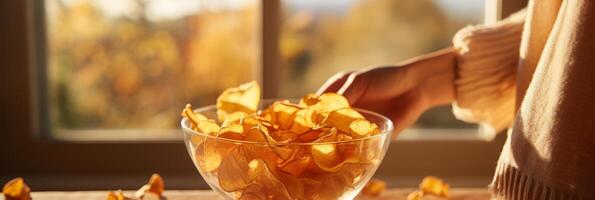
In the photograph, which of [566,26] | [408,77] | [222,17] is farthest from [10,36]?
[566,26]

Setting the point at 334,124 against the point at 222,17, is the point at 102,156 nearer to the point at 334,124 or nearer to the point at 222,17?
the point at 222,17

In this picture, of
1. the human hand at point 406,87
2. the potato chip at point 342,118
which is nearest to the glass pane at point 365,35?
the human hand at point 406,87

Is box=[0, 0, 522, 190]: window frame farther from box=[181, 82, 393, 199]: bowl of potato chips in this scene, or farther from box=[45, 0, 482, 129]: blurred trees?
box=[181, 82, 393, 199]: bowl of potato chips

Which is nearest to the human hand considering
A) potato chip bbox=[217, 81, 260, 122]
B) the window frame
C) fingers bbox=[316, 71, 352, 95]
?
fingers bbox=[316, 71, 352, 95]

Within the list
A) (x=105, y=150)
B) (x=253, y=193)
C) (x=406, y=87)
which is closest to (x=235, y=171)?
(x=253, y=193)

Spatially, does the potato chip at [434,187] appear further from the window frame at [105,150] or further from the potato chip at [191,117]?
the window frame at [105,150]

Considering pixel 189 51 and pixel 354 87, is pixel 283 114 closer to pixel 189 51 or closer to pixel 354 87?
pixel 354 87
